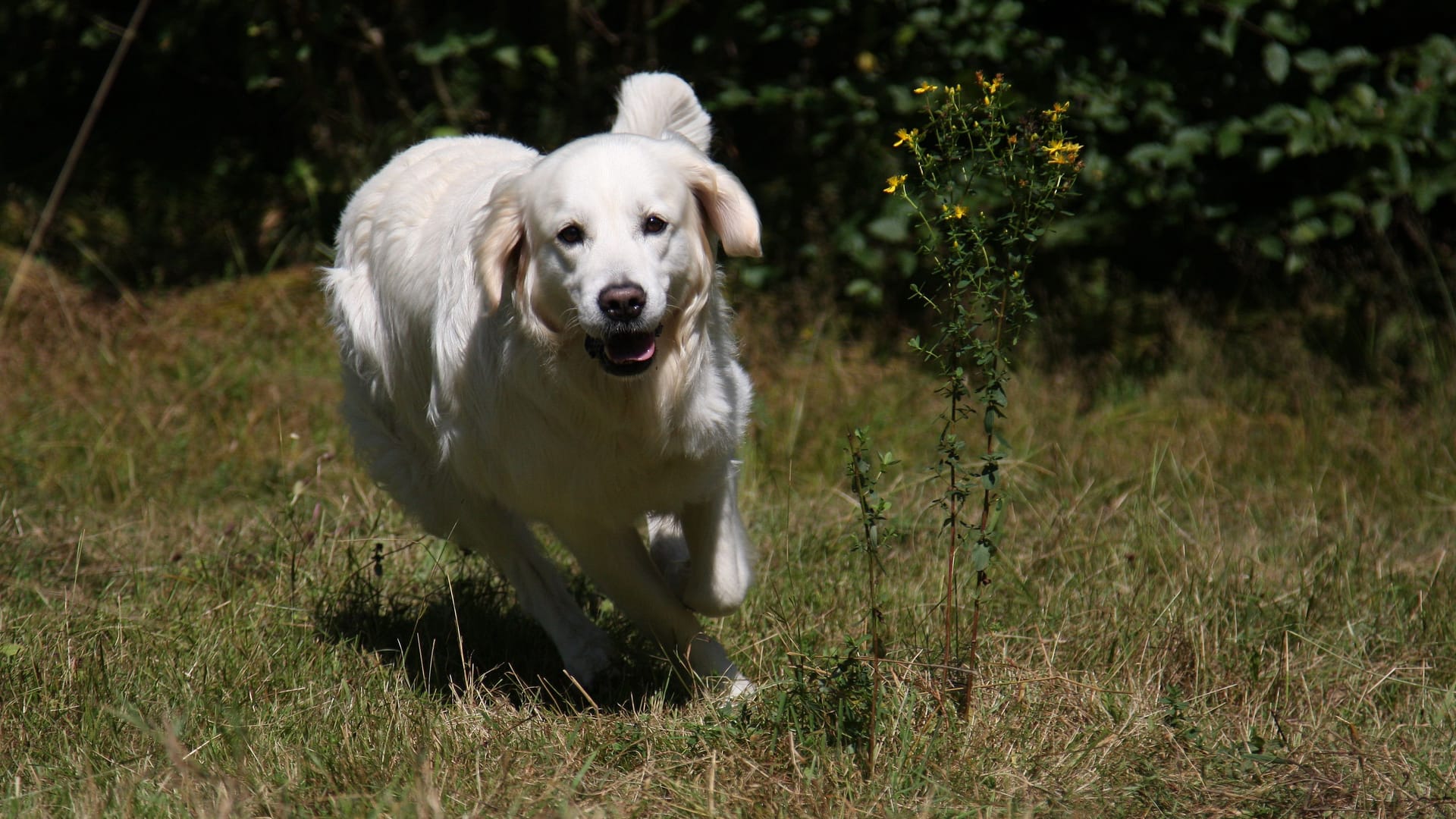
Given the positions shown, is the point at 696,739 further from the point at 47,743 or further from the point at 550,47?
the point at 550,47

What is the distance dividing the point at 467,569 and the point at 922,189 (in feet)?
6.74

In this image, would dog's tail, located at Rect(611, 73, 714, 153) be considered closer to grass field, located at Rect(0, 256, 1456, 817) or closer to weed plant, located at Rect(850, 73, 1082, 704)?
weed plant, located at Rect(850, 73, 1082, 704)

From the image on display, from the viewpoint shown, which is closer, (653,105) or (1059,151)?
(1059,151)

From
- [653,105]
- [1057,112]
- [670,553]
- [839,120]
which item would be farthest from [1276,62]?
[670,553]

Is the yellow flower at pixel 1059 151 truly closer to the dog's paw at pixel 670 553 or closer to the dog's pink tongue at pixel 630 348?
the dog's pink tongue at pixel 630 348

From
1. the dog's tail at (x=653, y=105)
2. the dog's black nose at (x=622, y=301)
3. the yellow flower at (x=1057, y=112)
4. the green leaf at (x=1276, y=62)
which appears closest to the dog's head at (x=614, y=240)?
the dog's black nose at (x=622, y=301)

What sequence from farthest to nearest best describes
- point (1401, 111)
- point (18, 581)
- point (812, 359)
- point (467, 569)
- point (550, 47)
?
point (550, 47) → point (812, 359) → point (1401, 111) → point (467, 569) → point (18, 581)

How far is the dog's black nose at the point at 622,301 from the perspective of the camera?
267 cm

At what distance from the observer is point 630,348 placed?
2.78m

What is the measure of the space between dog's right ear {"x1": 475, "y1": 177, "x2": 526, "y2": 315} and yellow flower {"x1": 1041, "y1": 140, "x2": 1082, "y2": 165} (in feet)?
3.66

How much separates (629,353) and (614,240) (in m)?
0.23

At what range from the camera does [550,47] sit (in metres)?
6.74

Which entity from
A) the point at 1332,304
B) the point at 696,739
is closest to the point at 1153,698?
the point at 696,739

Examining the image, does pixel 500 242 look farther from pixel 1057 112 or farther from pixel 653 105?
pixel 1057 112
